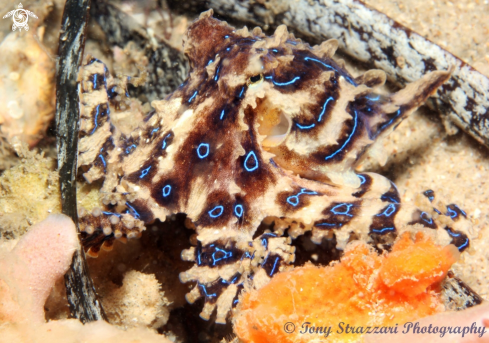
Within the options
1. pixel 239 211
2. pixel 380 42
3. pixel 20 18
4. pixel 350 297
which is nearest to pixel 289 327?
pixel 350 297

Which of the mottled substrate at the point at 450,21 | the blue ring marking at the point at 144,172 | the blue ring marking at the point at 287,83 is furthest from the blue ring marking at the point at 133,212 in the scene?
the mottled substrate at the point at 450,21

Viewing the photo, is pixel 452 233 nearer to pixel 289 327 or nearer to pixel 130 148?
pixel 289 327

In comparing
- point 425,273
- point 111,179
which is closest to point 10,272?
point 111,179

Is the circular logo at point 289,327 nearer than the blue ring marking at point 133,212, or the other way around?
the circular logo at point 289,327

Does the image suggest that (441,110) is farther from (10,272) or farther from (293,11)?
(10,272)

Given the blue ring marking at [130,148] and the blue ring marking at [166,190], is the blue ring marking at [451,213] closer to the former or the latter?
the blue ring marking at [166,190]
